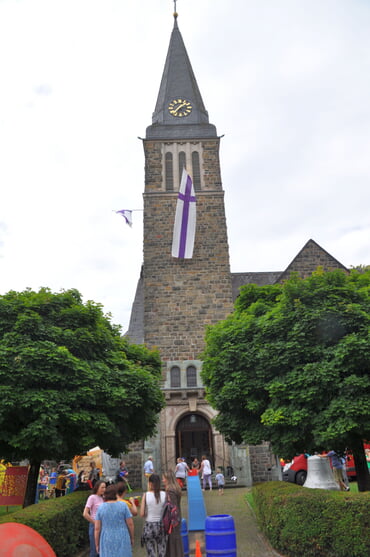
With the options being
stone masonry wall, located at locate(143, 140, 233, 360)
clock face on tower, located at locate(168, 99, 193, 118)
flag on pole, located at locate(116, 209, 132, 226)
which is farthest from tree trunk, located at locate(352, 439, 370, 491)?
clock face on tower, located at locate(168, 99, 193, 118)

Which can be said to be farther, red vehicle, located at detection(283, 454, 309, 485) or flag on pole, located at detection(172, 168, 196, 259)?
flag on pole, located at detection(172, 168, 196, 259)

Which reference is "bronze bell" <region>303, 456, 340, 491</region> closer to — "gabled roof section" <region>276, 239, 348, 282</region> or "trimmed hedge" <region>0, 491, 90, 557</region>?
"trimmed hedge" <region>0, 491, 90, 557</region>

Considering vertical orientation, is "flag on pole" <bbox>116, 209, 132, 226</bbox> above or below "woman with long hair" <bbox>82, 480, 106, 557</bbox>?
above

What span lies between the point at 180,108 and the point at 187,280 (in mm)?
12871

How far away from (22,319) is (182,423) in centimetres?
1499

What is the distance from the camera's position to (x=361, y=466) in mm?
11312

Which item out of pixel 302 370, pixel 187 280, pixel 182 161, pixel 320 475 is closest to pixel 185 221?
pixel 187 280

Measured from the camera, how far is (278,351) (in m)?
11.8

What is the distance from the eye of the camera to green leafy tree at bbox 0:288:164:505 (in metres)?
11.0

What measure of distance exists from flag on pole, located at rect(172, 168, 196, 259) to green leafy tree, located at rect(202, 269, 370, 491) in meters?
13.5

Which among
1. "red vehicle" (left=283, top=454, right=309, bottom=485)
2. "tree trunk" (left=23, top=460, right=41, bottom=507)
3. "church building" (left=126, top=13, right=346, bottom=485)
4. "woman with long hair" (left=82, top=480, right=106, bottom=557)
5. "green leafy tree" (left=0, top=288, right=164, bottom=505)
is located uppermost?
"church building" (left=126, top=13, right=346, bottom=485)

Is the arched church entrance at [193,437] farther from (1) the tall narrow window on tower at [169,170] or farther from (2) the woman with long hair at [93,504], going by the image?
(2) the woman with long hair at [93,504]

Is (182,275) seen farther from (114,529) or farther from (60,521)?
(114,529)

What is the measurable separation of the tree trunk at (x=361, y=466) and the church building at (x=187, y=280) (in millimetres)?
10826
